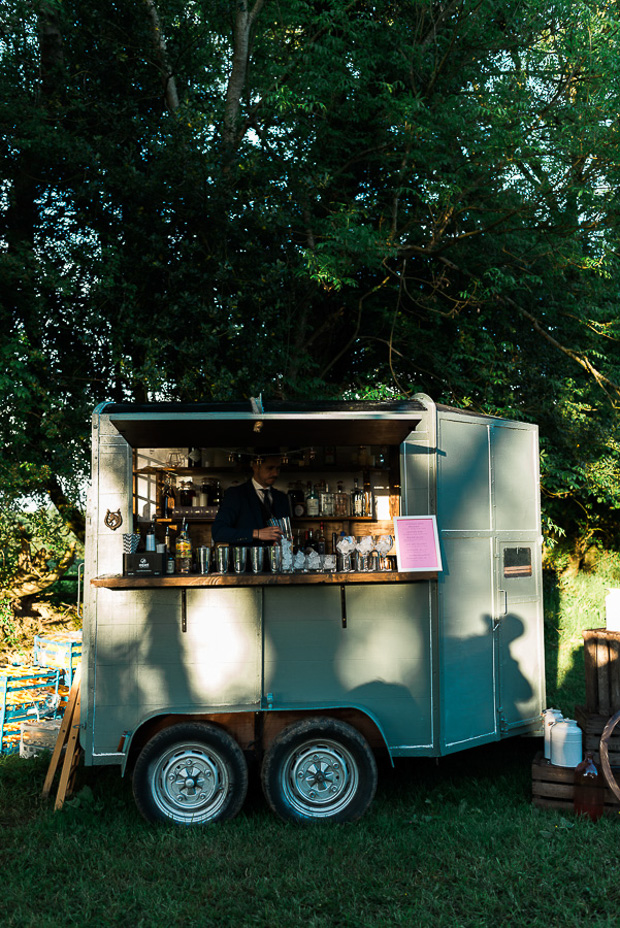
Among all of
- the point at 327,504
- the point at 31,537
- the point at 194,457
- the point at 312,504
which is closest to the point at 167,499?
the point at 194,457

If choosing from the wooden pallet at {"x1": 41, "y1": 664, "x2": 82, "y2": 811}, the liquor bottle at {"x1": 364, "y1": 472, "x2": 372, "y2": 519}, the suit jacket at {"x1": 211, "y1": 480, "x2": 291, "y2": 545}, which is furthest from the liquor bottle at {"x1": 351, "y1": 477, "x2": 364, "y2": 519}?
the wooden pallet at {"x1": 41, "y1": 664, "x2": 82, "y2": 811}

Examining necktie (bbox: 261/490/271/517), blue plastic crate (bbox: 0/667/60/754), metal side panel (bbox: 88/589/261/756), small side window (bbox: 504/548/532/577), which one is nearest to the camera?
metal side panel (bbox: 88/589/261/756)

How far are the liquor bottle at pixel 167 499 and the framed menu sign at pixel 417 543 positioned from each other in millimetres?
3071

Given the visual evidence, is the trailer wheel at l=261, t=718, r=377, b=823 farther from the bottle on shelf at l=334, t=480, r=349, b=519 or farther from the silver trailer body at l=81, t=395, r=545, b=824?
the bottle on shelf at l=334, t=480, r=349, b=519

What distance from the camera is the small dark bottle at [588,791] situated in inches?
206

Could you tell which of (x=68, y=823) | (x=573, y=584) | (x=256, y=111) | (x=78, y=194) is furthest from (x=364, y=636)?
(x=573, y=584)

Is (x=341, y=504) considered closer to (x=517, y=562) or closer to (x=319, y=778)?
(x=517, y=562)

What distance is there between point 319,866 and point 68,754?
2.27 meters

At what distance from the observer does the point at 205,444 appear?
21.8 feet

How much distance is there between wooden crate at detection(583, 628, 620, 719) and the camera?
567 centimetres

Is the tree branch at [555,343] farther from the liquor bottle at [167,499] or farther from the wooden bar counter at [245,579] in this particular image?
the wooden bar counter at [245,579]

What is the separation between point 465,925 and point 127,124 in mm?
9226

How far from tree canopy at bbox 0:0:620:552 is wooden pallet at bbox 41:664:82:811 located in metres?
3.48

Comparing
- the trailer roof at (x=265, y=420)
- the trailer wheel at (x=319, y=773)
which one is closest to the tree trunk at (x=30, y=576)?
the trailer roof at (x=265, y=420)
